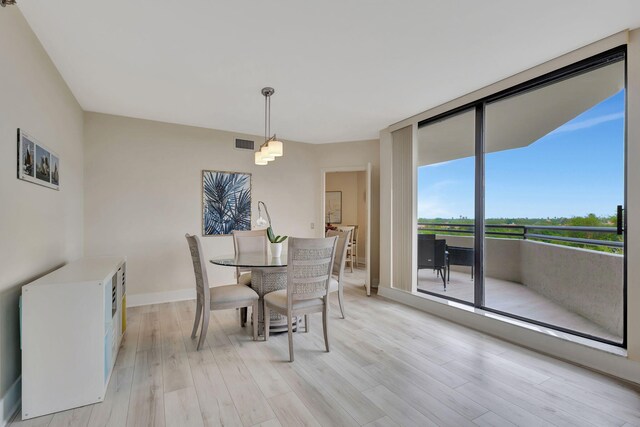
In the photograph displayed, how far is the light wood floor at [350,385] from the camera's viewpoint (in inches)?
67.9

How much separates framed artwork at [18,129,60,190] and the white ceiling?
81cm

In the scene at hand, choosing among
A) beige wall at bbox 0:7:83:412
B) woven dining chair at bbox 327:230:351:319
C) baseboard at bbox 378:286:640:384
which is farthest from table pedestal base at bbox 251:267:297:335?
baseboard at bbox 378:286:640:384

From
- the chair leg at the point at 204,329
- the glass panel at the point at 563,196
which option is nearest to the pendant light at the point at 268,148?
the chair leg at the point at 204,329

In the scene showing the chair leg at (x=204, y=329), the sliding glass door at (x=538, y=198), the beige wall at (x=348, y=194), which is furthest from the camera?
the beige wall at (x=348, y=194)

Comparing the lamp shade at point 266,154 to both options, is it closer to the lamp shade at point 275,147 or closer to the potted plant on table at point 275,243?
the lamp shade at point 275,147

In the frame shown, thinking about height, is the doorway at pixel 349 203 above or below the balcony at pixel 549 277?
above

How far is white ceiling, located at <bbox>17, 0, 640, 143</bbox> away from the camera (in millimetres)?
1865

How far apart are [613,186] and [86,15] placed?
4.32 metres

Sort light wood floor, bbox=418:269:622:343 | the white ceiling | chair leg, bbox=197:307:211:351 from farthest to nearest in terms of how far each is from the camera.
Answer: light wood floor, bbox=418:269:622:343, chair leg, bbox=197:307:211:351, the white ceiling

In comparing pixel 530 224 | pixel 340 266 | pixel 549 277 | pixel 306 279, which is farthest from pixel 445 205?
pixel 306 279

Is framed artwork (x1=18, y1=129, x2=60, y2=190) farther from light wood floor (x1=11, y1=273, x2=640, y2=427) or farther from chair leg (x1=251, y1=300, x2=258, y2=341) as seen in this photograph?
chair leg (x1=251, y1=300, x2=258, y2=341)

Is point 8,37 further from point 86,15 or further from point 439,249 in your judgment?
point 439,249

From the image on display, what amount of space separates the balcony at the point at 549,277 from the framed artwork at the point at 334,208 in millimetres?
3134

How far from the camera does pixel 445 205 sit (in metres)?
4.28
